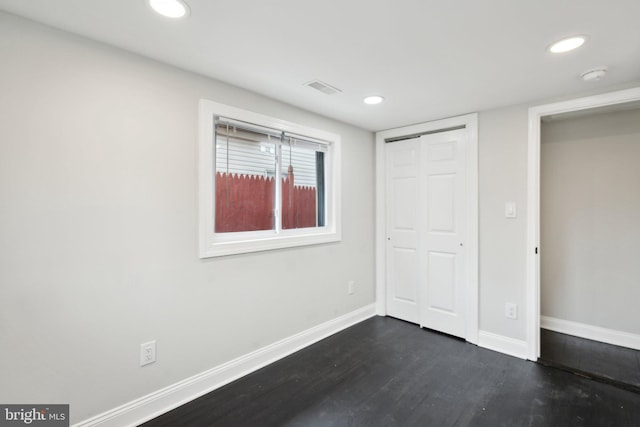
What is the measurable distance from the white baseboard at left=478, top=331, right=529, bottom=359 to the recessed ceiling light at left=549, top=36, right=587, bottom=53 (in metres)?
2.25

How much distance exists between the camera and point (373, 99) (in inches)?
96.8

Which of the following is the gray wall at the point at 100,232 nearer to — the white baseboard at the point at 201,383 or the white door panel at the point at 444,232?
the white baseboard at the point at 201,383

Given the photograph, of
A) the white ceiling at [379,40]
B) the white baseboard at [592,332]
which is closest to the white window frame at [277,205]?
the white ceiling at [379,40]

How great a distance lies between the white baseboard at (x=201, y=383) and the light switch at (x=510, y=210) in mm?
1955

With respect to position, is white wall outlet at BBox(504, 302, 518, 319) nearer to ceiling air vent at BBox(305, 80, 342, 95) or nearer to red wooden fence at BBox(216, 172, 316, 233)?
red wooden fence at BBox(216, 172, 316, 233)

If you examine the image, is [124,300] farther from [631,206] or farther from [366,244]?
[631,206]

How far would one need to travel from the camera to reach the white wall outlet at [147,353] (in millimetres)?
1774

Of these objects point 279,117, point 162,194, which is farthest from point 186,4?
point 279,117

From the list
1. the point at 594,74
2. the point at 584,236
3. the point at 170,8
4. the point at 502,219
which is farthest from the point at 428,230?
the point at 170,8

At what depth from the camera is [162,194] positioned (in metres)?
1.85

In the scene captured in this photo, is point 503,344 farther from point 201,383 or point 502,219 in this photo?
point 201,383

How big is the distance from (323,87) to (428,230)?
73.5 inches

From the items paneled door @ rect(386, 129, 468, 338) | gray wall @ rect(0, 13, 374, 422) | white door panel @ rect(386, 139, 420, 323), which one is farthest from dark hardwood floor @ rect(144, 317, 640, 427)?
white door panel @ rect(386, 139, 420, 323)

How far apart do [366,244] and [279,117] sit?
69.8 inches
